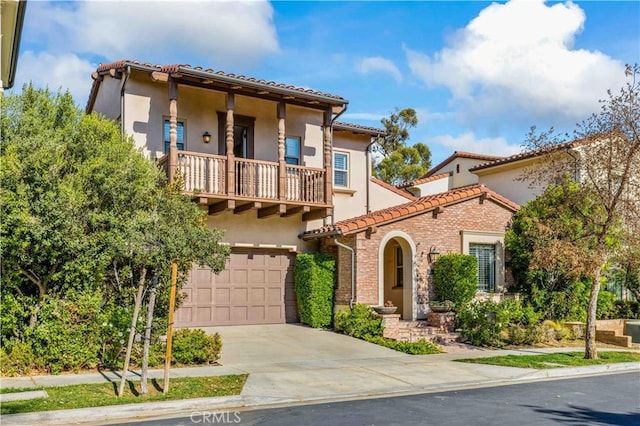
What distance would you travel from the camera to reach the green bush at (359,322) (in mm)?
16609

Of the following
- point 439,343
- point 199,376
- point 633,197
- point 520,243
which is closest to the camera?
point 199,376

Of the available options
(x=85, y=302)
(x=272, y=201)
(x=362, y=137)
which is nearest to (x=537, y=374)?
(x=272, y=201)

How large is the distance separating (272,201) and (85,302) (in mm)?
6329

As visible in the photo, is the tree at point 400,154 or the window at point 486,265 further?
the tree at point 400,154

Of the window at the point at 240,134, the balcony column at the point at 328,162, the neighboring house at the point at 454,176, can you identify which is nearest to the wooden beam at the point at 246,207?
the window at the point at 240,134

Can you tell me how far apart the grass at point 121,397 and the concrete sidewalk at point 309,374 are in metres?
0.28

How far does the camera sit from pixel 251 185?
1673 centimetres

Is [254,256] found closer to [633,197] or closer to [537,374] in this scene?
[537,374]

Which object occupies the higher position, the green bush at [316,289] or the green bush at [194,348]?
the green bush at [316,289]

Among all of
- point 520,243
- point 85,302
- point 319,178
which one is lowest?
point 85,302

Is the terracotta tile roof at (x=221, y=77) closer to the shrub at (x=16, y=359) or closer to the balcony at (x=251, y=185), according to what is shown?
the balcony at (x=251, y=185)

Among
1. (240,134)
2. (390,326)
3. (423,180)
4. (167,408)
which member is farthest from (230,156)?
(423,180)

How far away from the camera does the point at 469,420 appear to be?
28.0ft

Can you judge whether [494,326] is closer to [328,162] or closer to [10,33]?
[328,162]
